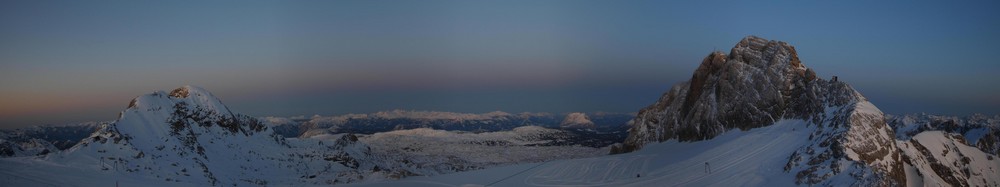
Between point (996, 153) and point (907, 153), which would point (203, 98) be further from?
point (996, 153)

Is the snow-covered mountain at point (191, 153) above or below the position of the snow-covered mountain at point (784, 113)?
below

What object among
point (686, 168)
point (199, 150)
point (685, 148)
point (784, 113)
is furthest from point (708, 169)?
point (199, 150)

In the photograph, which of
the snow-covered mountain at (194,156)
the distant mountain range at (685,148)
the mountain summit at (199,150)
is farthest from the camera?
the mountain summit at (199,150)

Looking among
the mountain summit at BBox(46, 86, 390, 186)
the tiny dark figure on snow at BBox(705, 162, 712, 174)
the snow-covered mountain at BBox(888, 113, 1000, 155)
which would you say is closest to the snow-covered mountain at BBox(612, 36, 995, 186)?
the tiny dark figure on snow at BBox(705, 162, 712, 174)

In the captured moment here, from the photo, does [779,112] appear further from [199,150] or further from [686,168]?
[199,150]

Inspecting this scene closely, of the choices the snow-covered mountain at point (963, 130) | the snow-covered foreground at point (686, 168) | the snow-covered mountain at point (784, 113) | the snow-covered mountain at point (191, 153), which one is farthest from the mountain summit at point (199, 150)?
the snow-covered mountain at point (963, 130)

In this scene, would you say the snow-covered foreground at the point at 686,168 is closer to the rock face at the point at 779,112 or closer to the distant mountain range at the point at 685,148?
the distant mountain range at the point at 685,148

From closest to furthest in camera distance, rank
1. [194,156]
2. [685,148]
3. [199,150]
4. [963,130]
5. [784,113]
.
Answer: [784,113] < [194,156] < [685,148] < [199,150] < [963,130]

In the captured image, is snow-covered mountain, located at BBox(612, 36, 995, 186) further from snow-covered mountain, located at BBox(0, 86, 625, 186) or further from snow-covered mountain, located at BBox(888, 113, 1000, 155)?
snow-covered mountain, located at BBox(0, 86, 625, 186)
